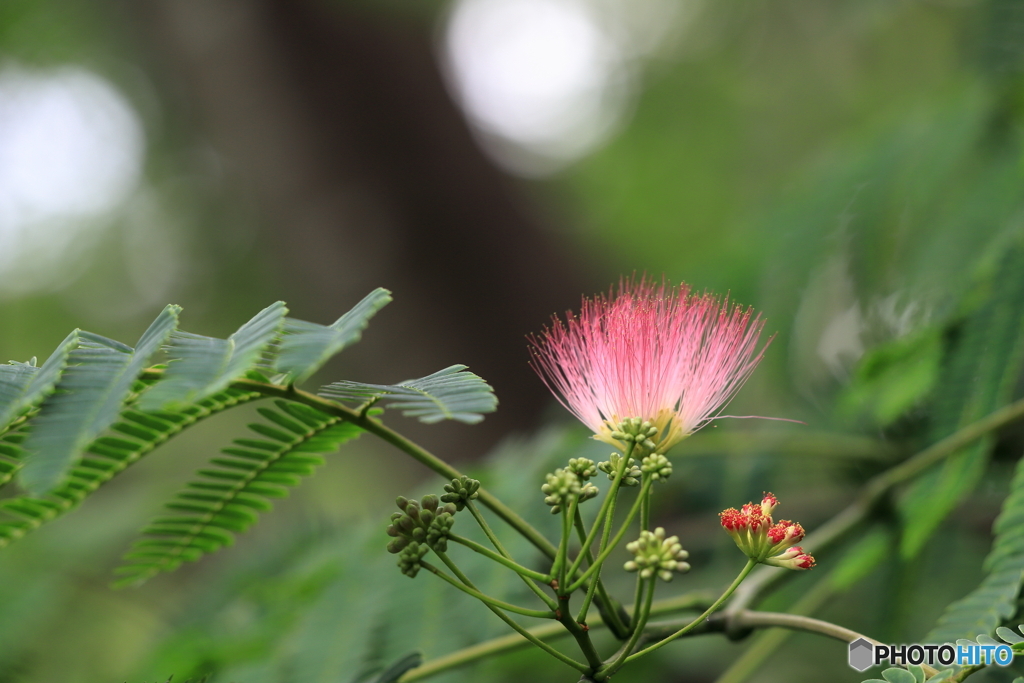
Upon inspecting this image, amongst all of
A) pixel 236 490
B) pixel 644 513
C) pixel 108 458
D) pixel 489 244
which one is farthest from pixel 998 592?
pixel 489 244

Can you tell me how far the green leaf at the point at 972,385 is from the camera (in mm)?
1383

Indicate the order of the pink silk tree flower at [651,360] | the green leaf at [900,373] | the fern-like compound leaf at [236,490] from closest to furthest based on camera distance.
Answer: the pink silk tree flower at [651,360], the fern-like compound leaf at [236,490], the green leaf at [900,373]

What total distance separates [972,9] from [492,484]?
1825 mm

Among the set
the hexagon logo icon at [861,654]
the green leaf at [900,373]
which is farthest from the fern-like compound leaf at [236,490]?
the green leaf at [900,373]

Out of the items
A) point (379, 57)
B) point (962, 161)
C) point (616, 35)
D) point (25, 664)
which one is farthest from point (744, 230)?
point (616, 35)

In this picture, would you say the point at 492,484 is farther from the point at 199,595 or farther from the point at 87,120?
the point at 87,120

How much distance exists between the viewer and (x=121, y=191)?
6.83 metres

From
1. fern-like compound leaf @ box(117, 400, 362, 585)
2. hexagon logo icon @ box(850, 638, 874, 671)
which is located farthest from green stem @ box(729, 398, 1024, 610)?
fern-like compound leaf @ box(117, 400, 362, 585)

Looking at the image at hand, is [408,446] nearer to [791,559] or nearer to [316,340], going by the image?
[316,340]

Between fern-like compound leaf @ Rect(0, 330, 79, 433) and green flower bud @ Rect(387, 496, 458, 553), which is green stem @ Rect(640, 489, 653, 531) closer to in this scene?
green flower bud @ Rect(387, 496, 458, 553)

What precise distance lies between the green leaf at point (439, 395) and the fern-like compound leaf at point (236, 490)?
0.13 meters

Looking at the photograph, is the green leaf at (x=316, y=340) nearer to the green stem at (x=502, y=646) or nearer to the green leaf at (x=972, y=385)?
the green stem at (x=502, y=646)

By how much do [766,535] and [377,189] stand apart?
9.69 feet

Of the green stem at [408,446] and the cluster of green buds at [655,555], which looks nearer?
the cluster of green buds at [655,555]
